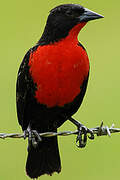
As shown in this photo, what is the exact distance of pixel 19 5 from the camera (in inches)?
496

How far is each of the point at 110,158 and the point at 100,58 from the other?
2401 mm

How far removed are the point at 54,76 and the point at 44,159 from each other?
1.04m

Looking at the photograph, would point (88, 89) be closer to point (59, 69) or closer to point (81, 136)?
point (81, 136)

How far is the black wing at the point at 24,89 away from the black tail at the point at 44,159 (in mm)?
315

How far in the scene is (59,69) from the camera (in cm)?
Result: 669

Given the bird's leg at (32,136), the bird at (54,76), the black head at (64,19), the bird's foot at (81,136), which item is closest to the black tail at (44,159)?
the bird at (54,76)

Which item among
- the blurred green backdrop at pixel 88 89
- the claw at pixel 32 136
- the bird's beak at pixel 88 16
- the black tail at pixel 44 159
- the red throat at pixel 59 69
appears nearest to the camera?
Result: the red throat at pixel 59 69

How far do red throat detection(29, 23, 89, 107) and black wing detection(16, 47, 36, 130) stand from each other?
0.07 m

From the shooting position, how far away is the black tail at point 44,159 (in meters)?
7.30

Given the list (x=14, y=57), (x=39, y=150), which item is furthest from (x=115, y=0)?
(x=39, y=150)

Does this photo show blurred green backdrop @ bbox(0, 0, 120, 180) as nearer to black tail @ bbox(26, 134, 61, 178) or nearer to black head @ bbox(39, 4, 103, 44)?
black tail @ bbox(26, 134, 61, 178)

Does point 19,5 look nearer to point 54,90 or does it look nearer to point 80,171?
point 80,171

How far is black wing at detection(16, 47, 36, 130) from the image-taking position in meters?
6.84

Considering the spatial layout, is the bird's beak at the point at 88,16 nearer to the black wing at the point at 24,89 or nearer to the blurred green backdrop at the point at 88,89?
the black wing at the point at 24,89
